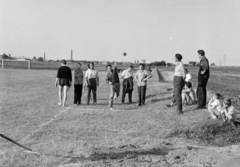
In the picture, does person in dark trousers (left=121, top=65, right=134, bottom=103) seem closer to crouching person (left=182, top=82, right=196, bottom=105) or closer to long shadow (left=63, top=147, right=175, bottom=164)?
crouching person (left=182, top=82, right=196, bottom=105)

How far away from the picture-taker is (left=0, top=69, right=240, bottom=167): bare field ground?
5129 millimetres

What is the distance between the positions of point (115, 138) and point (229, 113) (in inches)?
119

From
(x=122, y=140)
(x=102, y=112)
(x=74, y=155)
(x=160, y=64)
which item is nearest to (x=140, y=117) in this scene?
(x=102, y=112)

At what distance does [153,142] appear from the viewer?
6.31m

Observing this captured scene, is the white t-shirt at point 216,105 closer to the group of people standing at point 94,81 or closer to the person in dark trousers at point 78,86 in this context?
the group of people standing at point 94,81

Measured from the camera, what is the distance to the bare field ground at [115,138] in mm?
5129

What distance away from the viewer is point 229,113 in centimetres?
741

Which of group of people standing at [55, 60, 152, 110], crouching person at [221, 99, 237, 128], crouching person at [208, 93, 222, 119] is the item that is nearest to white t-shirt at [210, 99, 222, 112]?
crouching person at [208, 93, 222, 119]

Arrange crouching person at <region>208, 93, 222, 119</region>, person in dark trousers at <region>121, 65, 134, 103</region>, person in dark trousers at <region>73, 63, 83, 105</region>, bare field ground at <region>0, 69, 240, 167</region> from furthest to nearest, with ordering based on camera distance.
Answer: person in dark trousers at <region>121, 65, 134, 103</region>
person in dark trousers at <region>73, 63, 83, 105</region>
crouching person at <region>208, 93, 222, 119</region>
bare field ground at <region>0, 69, 240, 167</region>

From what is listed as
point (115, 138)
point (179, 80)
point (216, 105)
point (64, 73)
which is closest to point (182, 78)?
point (179, 80)

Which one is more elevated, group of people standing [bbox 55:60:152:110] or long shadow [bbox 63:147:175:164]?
group of people standing [bbox 55:60:152:110]

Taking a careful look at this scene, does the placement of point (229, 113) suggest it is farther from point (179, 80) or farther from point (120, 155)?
point (120, 155)

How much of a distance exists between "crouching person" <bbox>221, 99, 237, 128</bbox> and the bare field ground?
0.19 meters

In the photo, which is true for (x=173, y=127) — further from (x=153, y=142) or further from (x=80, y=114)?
(x=80, y=114)
